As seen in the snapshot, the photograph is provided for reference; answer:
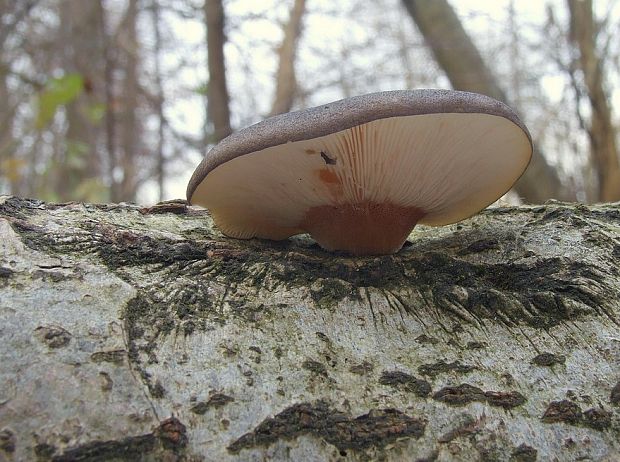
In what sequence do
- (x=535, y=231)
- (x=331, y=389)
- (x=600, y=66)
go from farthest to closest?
1. (x=600, y=66)
2. (x=535, y=231)
3. (x=331, y=389)

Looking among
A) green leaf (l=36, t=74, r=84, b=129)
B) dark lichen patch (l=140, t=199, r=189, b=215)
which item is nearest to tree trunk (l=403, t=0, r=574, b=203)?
green leaf (l=36, t=74, r=84, b=129)

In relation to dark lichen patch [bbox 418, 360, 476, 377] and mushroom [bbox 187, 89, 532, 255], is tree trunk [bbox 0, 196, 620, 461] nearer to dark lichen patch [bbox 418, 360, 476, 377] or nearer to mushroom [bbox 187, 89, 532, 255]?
dark lichen patch [bbox 418, 360, 476, 377]

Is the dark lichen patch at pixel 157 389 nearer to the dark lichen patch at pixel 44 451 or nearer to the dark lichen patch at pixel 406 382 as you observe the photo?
the dark lichen patch at pixel 44 451

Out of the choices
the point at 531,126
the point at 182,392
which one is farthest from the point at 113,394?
the point at 531,126

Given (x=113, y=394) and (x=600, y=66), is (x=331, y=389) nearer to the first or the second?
(x=113, y=394)

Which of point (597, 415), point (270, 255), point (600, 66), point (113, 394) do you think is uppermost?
point (600, 66)

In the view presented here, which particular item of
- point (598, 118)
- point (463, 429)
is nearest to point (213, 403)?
point (463, 429)

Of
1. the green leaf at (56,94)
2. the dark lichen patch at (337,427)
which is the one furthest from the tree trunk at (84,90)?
the dark lichen patch at (337,427)
